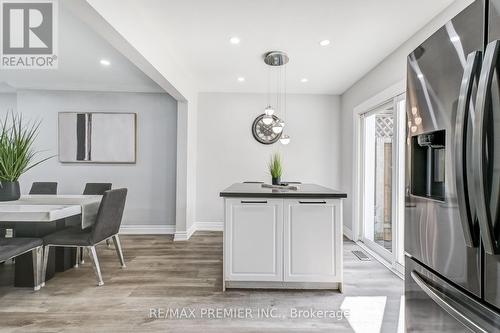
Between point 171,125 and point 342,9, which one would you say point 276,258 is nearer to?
point 342,9

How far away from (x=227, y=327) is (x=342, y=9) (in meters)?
2.88

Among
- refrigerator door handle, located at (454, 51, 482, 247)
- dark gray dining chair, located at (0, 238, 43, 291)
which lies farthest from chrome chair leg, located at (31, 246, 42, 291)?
refrigerator door handle, located at (454, 51, 482, 247)

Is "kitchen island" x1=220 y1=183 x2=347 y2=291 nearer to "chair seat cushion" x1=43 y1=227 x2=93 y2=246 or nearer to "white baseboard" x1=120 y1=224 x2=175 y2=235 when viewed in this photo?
"chair seat cushion" x1=43 y1=227 x2=93 y2=246

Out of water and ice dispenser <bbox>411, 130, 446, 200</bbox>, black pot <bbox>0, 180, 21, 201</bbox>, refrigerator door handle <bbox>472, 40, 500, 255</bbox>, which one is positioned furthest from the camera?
black pot <bbox>0, 180, 21, 201</bbox>

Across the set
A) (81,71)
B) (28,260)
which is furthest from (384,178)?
(81,71)

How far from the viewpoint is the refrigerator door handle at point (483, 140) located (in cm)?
71

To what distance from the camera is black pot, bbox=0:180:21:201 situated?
2.62 m

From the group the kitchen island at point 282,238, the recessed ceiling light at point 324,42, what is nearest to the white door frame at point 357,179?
the recessed ceiling light at point 324,42

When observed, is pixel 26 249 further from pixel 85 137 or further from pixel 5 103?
pixel 5 103

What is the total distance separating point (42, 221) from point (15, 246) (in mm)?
307

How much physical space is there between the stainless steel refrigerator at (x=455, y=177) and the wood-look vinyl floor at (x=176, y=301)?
1102 millimetres

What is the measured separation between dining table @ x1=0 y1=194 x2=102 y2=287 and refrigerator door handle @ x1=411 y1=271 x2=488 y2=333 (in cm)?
277

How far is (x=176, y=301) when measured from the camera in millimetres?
2223

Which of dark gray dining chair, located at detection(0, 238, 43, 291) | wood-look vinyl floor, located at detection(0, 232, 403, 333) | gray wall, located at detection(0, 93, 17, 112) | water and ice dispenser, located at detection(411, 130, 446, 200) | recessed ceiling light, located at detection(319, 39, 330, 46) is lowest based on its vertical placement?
wood-look vinyl floor, located at detection(0, 232, 403, 333)
